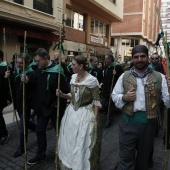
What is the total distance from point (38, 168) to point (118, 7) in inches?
836

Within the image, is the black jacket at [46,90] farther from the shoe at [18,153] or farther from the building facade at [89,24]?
the building facade at [89,24]

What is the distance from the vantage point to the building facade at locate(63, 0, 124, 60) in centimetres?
1627

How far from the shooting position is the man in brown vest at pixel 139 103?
266 cm

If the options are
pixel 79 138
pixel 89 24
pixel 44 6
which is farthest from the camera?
pixel 89 24

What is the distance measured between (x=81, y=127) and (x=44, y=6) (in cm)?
1189

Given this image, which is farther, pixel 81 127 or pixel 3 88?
pixel 3 88

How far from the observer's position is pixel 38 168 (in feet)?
12.4

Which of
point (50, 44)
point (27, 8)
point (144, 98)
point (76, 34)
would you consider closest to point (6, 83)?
point (144, 98)

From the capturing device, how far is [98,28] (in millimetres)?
21016

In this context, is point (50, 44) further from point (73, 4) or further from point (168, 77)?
point (168, 77)

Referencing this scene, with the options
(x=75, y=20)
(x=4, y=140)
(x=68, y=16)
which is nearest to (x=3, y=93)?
(x=4, y=140)

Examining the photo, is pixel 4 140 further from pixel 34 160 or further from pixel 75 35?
pixel 75 35

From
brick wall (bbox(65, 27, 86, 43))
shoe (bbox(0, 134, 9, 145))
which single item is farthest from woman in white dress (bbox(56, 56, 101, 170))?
brick wall (bbox(65, 27, 86, 43))

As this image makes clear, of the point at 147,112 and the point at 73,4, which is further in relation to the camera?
the point at 73,4
